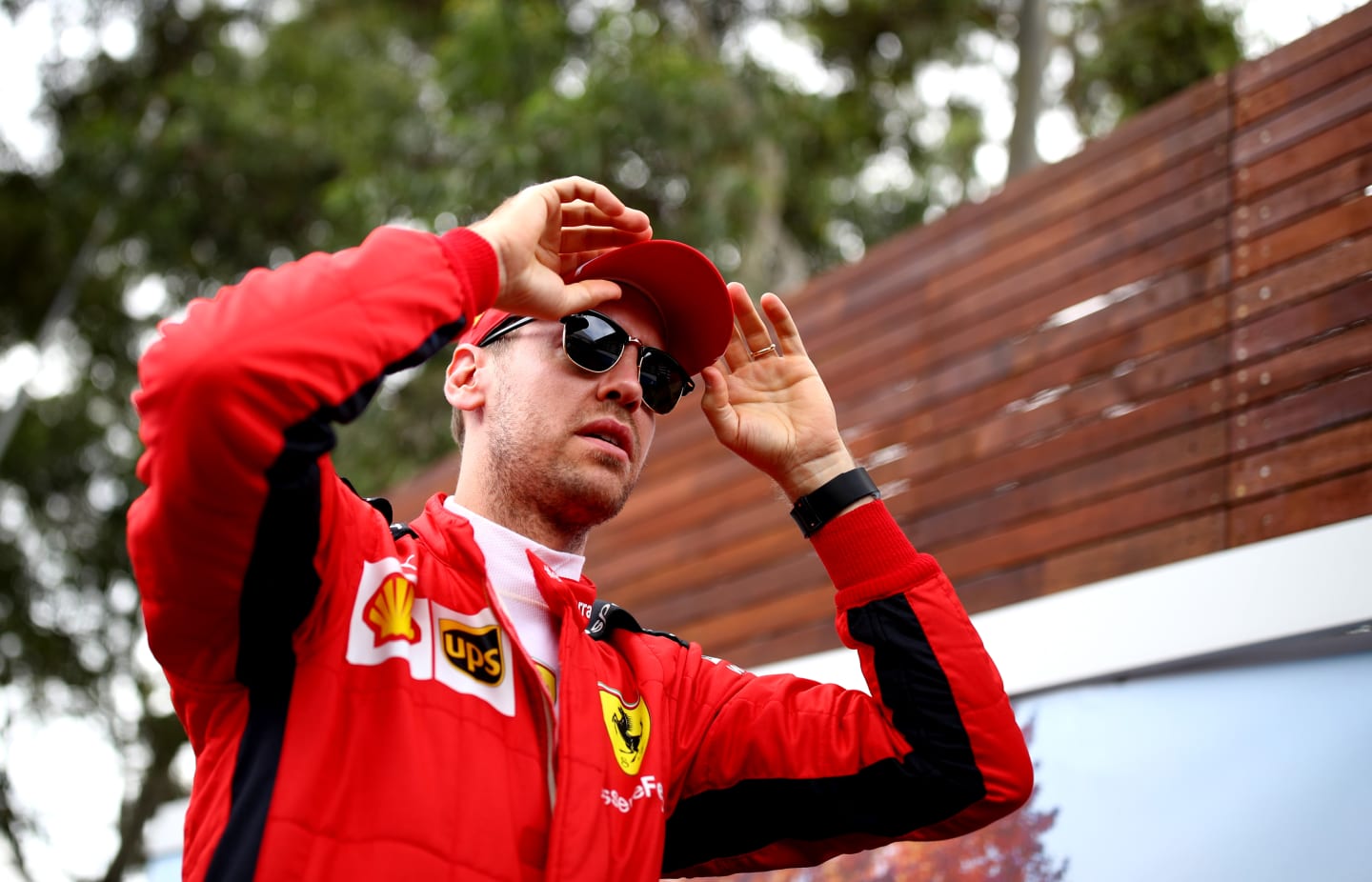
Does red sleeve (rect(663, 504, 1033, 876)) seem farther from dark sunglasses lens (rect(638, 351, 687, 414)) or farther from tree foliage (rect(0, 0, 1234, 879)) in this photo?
tree foliage (rect(0, 0, 1234, 879))

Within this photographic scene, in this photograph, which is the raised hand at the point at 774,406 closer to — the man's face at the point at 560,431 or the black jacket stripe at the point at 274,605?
the man's face at the point at 560,431

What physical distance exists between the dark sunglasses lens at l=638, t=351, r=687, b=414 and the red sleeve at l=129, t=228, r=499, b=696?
523 mm

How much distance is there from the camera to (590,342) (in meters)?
2.15

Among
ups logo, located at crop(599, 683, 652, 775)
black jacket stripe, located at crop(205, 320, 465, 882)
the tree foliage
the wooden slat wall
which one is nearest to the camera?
black jacket stripe, located at crop(205, 320, 465, 882)

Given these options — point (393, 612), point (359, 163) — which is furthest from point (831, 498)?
point (359, 163)

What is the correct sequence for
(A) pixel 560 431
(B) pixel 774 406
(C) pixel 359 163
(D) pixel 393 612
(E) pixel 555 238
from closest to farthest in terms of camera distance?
(D) pixel 393 612, (E) pixel 555 238, (A) pixel 560 431, (B) pixel 774 406, (C) pixel 359 163

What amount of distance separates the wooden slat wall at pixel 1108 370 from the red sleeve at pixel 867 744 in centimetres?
141

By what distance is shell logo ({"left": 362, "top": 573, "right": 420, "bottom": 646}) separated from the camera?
1.81 metres

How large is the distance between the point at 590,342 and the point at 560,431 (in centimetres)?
15

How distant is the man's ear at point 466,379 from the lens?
7.43ft

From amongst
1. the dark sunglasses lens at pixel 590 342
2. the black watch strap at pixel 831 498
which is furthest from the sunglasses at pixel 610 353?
the black watch strap at pixel 831 498

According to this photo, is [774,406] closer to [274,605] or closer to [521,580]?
[521,580]

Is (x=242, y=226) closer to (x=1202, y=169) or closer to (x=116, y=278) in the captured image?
(x=116, y=278)

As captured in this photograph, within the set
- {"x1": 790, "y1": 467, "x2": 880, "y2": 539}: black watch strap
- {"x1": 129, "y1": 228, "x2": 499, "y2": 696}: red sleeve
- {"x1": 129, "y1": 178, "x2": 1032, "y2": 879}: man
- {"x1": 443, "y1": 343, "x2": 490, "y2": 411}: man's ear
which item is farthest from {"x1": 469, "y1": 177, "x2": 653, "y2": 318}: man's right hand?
{"x1": 790, "y1": 467, "x2": 880, "y2": 539}: black watch strap
